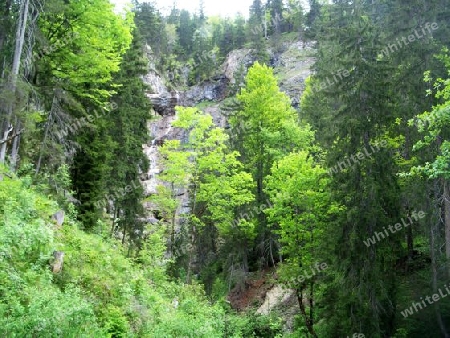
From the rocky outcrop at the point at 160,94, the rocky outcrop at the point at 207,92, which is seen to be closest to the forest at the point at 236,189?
the rocky outcrop at the point at 160,94

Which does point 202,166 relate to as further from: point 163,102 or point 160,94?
point 160,94

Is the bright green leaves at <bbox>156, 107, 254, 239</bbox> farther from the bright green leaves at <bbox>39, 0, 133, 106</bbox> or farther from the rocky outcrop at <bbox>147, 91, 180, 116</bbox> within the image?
the rocky outcrop at <bbox>147, 91, 180, 116</bbox>

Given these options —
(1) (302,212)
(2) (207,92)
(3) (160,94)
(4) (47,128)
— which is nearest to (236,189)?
(1) (302,212)

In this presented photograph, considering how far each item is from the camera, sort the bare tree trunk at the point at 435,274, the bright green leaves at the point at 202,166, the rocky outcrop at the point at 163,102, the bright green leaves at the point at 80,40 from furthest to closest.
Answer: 1. the rocky outcrop at the point at 163,102
2. the bright green leaves at the point at 202,166
3. the bright green leaves at the point at 80,40
4. the bare tree trunk at the point at 435,274

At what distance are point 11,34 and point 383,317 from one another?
620 inches

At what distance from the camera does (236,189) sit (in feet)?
70.0

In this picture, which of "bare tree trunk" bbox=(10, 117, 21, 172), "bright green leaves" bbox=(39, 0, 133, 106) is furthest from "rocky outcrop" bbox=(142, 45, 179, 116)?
"bare tree trunk" bbox=(10, 117, 21, 172)

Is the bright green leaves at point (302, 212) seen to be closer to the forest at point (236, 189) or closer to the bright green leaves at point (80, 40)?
the forest at point (236, 189)

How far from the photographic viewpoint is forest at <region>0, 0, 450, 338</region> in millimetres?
8141

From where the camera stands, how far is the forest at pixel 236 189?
8.14 meters

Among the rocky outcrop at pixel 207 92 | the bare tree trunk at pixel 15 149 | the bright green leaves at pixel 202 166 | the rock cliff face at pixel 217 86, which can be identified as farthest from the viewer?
the rocky outcrop at pixel 207 92

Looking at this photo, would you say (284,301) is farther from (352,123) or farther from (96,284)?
(96,284)

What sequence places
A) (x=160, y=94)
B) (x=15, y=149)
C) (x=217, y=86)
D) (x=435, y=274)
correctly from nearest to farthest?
(x=15, y=149) < (x=435, y=274) < (x=160, y=94) < (x=217, y=86)

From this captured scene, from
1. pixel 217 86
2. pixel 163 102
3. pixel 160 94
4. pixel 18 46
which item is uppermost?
pixel 217 86
